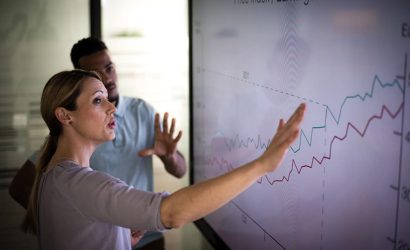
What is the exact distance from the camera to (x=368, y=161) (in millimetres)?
1163

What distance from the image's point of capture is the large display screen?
3.57 ft

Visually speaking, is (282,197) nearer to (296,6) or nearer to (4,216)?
(296,6)

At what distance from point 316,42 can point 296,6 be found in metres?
0.13

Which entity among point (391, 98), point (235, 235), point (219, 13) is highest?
point (219, 13)

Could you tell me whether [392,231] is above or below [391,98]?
below

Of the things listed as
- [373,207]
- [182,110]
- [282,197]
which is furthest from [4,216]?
[373,207]

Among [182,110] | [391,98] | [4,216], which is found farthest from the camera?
[182,110]

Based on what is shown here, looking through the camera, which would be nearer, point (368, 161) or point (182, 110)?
point (368, 161)

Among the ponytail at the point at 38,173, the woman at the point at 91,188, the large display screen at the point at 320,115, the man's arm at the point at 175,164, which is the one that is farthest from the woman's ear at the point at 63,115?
the man's arm at the point at 175,164

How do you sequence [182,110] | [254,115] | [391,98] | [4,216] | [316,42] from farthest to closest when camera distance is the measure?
[182,110] → [4,216] → [254,115] → [316,42] → [391,98]

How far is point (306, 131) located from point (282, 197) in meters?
0.24

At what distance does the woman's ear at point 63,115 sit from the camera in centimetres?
148

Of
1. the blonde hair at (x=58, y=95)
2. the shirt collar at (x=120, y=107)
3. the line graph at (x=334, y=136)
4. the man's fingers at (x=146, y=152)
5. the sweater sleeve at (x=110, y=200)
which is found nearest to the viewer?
the line graph at (x=334, y=136)

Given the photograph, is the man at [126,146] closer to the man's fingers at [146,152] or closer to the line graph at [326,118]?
the man's fingers at [146,152]
